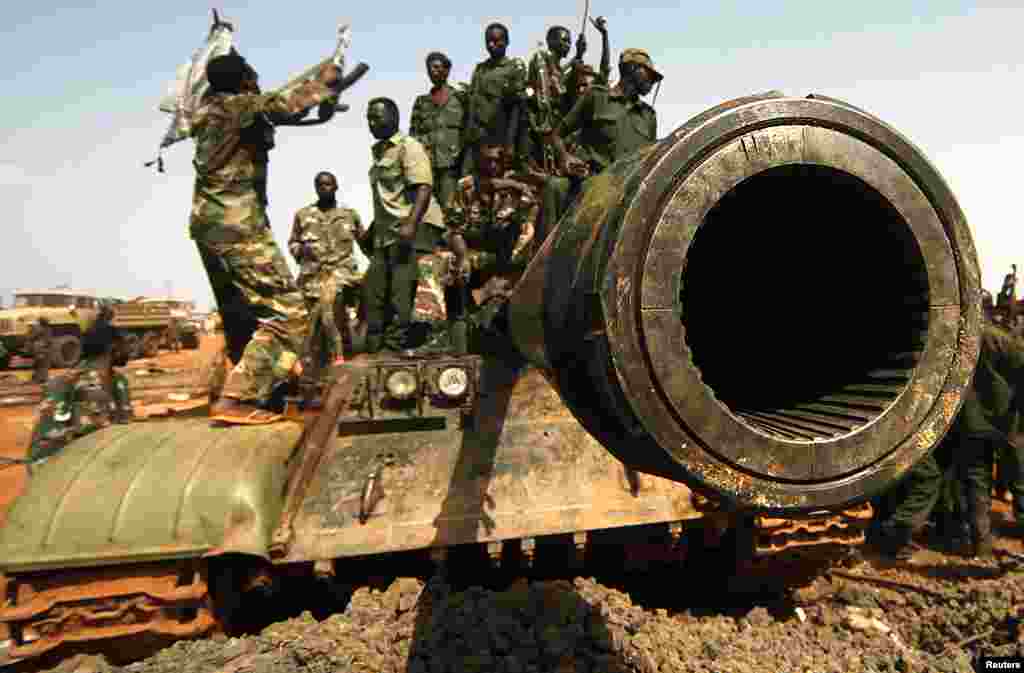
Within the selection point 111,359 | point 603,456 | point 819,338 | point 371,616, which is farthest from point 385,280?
point 819,338

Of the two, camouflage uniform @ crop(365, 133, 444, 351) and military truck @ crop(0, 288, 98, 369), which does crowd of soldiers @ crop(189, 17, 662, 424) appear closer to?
camouflage uniform @ crop(365, 133, 444, 351)

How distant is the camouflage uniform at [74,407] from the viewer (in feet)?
17.6

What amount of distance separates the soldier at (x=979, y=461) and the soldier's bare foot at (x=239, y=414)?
21.6 feet

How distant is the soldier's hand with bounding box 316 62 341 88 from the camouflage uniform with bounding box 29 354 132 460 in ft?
11.5

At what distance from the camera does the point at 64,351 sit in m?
18.2

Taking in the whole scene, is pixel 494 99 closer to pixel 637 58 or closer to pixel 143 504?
pixel 637 58

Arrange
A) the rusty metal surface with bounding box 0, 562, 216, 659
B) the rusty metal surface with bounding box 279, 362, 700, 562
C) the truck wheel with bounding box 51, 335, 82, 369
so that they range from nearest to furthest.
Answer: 1. the rusty metal surface with bounding box 0, 562, 216, 659
2. the rusty metal surface with bounding box 279, 362, 700, 562
3. the truck wheel with bounding box 51, 335, 82, 369

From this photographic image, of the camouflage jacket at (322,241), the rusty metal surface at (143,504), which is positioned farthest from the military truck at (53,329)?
the rusty metal surface at (143,504)

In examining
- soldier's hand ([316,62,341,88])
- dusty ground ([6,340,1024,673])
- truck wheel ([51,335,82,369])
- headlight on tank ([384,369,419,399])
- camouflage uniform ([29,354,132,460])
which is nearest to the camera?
dusty ground ([6,340,1024,673])

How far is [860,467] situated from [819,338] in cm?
47

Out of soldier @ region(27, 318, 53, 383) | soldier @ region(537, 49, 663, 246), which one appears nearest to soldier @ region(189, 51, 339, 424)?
soldier @ region(537, 49, 663, 246)

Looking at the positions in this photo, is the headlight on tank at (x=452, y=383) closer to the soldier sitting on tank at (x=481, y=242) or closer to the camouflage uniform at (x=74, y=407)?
the soldier sitting on tank at (x=481, y=242)

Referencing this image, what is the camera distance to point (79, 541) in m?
2.74

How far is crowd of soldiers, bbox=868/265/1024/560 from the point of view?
21.4ft
